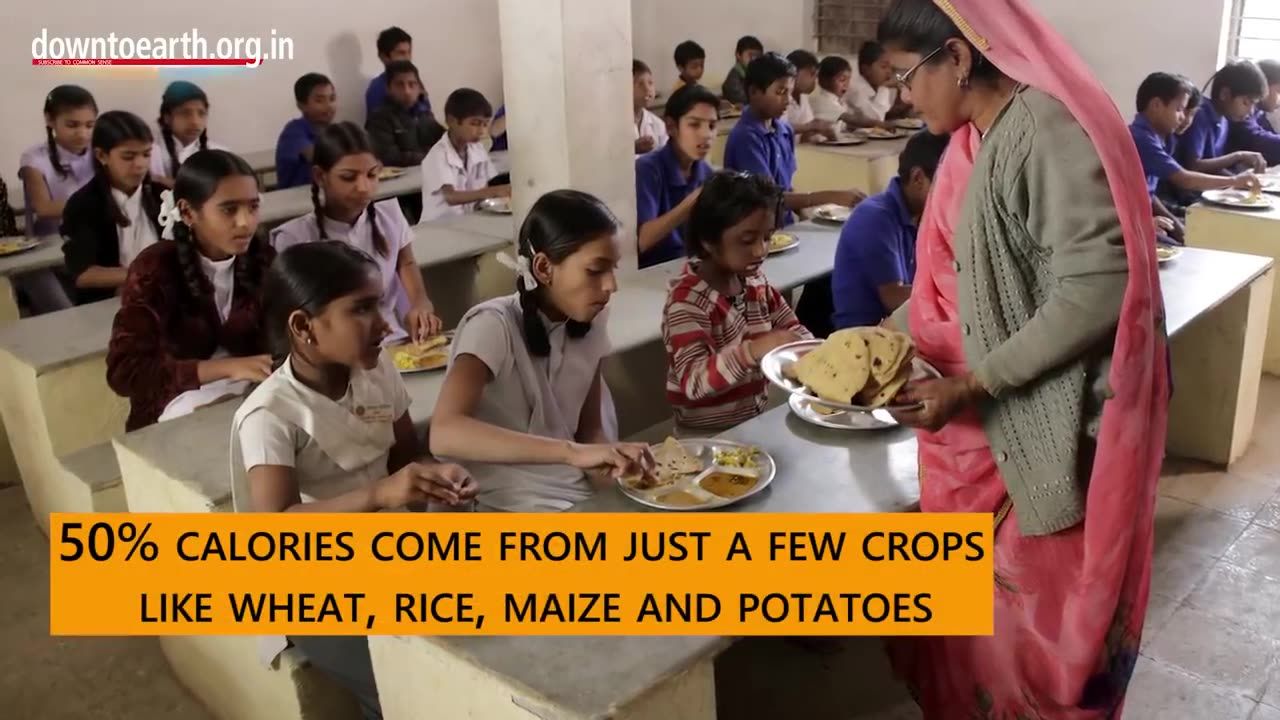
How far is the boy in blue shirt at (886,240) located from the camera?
3.20 metres

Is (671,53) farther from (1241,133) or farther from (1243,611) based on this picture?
(1243,611)

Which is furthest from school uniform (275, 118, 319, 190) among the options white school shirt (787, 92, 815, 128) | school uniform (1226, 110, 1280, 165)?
school uniform (1226, 110, 1280, 165)

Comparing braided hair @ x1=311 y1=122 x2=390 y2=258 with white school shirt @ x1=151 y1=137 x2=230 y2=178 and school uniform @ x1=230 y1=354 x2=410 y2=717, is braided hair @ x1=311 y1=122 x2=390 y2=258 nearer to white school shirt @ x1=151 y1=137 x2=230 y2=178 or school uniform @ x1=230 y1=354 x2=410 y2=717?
school uniform @ x1=230 y1=354 x2=410 y2=717

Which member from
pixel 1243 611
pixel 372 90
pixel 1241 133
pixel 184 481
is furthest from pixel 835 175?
pixel 184 481

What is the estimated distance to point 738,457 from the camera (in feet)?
7.06

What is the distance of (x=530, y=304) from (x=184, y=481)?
0.86m

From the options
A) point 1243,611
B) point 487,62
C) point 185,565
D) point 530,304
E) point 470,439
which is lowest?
point 1243,611

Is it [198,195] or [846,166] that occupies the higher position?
[198,195]

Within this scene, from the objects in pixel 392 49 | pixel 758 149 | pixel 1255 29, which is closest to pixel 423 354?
pixel 758 149

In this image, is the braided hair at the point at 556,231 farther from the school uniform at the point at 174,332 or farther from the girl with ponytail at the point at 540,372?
the school uniform at the point at 174,332

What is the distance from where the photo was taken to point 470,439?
2074 millimetres

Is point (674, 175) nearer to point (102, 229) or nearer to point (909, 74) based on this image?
point (102, 229)

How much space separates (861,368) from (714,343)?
2.80ft

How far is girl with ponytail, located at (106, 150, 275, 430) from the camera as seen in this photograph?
273 centimetres
